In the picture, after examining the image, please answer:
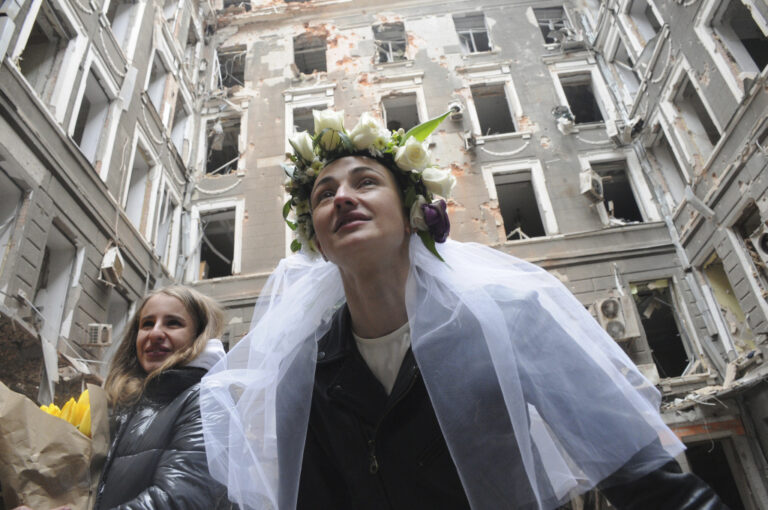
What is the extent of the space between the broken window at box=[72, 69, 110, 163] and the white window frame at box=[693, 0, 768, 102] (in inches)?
479

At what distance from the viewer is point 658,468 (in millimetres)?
1334

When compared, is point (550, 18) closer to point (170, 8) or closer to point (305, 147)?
point (170, 8)

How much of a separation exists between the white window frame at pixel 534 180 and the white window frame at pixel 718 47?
4.49 metres

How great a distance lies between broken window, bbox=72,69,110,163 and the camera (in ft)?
31.1

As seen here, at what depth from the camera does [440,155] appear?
13.8 meters

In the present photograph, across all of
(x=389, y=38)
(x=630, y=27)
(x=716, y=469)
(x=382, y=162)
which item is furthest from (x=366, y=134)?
(x=389, y=38)

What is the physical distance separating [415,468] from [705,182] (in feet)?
36.4

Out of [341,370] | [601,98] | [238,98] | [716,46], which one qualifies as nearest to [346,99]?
[238,98]

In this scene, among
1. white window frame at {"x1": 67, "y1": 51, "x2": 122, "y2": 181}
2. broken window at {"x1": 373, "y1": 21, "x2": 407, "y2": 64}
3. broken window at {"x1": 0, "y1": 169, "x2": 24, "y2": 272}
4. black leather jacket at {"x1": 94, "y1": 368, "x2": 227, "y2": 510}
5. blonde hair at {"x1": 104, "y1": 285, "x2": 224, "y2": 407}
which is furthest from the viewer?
broken window at {"x1": 373, "y1": 21, "x2": 407, "y2": 64}

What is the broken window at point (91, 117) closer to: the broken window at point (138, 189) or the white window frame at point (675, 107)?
the broken window at point (138, 189)

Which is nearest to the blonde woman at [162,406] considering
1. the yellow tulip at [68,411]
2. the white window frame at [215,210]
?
the yellow tulip at [68,411]

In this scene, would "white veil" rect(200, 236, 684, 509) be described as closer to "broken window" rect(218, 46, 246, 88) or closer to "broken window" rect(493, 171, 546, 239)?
"broken window" rect(493, 171, 546, 239)

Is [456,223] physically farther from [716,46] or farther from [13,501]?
[13,501]

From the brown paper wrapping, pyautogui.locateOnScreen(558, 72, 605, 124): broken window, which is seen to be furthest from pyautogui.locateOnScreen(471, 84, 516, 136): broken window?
the brown paper wrapping
